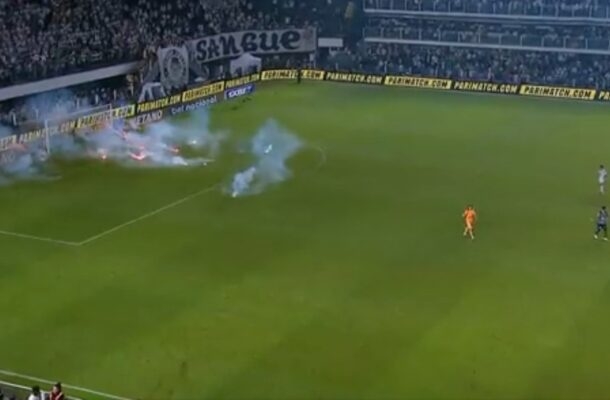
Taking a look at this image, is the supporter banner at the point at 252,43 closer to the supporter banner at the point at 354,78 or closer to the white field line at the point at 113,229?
the supporter banner at the point at 354,78

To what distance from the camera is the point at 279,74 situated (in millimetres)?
73812

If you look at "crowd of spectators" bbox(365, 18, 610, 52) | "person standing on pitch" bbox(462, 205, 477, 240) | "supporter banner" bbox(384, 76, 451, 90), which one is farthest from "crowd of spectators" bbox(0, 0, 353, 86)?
"person standing on pitch" bbox(462, 205, 477, 240)

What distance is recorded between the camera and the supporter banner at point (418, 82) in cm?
7144

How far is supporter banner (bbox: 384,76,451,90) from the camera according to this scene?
71438 millimetres

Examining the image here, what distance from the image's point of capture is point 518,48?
77062 millimetres

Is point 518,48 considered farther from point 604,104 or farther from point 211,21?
point 211,21

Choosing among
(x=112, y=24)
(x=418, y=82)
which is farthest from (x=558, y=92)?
(x=112, y=24)

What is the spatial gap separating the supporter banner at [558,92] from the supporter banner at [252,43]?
18750 millimetres

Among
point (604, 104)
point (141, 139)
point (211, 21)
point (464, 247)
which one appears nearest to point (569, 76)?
point (604, 104)

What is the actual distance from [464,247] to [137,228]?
1244 cm

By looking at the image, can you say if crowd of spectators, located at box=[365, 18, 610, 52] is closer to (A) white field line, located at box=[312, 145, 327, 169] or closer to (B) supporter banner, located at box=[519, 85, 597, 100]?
(B) supporter banner, located at box=[519, 85, 597, 100]

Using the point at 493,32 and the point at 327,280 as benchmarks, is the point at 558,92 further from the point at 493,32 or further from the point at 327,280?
the point at 327,280

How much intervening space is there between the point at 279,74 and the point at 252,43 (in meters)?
4.87

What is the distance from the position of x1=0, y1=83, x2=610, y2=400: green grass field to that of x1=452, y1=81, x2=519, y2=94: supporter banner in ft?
54.9
